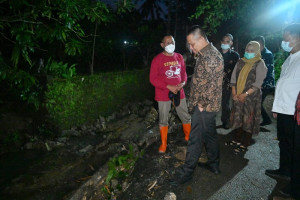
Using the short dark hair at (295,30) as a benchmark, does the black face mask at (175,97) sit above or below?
below

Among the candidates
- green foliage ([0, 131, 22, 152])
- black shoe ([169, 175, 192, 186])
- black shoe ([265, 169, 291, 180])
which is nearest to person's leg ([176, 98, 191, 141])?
black shoe ([169, 175, 192, 186])

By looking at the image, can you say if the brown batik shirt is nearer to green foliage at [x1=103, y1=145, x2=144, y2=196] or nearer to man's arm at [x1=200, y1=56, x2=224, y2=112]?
man's arm at [x1=200, y1=56, x2=224, y2=112]

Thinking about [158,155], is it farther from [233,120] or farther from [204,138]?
[233,120]

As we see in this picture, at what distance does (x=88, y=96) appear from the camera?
224 inches

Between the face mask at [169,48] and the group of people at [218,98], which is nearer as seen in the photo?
the group of people at [218,98]

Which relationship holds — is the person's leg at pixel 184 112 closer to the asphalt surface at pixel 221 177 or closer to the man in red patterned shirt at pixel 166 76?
the man in red patterned shirt at pixel 166 76

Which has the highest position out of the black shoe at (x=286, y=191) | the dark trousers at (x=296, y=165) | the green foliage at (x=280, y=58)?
the green foliage at (x=280, y=58)

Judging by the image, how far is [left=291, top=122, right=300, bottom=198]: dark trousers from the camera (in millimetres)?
2411

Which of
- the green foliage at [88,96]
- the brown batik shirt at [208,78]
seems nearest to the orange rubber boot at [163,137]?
the brown batik shirt at [208,78]

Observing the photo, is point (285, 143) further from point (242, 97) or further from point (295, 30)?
point (295, 30)

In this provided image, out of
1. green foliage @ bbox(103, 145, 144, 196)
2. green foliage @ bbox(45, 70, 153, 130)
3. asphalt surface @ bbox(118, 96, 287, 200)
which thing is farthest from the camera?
green foliage @ bbox(45, 70, 153, 130)

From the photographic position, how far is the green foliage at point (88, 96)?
4945 millimetres

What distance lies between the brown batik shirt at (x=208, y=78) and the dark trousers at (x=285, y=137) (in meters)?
0.96

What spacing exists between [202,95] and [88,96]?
12.6ft
